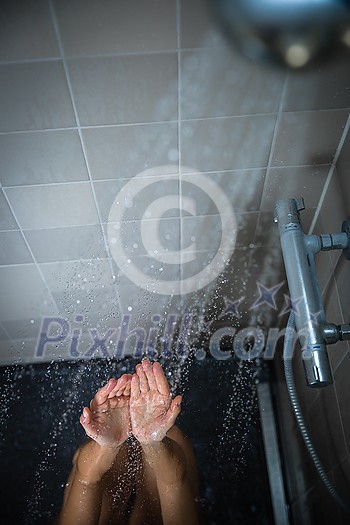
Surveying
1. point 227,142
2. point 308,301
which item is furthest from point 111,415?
point 227,142

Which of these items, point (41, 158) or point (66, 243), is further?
point (66, 243)

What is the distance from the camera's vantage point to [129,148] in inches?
45.8

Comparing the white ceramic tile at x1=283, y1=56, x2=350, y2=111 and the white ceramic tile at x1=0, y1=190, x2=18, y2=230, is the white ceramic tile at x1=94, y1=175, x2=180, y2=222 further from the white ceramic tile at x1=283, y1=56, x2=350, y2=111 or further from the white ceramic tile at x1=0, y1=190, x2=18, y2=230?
the white ceramic tile at x1=283, y1=56, x2=350, y2=111

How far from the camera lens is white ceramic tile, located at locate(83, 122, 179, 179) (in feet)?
3.65

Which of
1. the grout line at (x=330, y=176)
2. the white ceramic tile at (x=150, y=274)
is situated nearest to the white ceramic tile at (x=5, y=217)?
the white ceramic tile at (x=150, y=274)

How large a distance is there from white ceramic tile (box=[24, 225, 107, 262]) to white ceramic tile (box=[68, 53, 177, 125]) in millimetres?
471

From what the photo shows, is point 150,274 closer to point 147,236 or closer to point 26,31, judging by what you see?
point 147,236

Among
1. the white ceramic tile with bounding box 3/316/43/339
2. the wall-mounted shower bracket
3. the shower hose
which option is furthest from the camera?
the white ceramic tile with bounding box 3/316/43/339

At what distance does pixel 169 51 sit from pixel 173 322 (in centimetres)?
140

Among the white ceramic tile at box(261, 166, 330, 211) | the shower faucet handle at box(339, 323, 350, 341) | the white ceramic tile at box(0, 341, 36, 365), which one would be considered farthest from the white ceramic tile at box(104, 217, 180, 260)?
the white ceramic tile at box(0, 341, 36, 365)

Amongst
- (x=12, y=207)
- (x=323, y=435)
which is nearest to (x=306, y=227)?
(x=323, y=435)

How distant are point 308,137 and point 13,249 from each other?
3.73 feet

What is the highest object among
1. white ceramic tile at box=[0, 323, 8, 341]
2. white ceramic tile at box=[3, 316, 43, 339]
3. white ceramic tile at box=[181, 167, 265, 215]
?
white ceramic tile at box=[181, 167, 265, 215]
